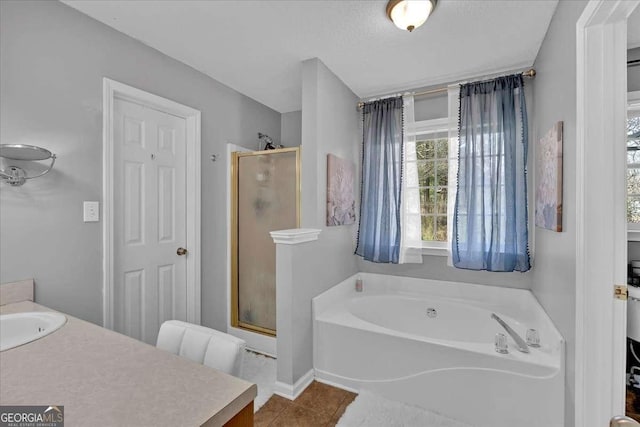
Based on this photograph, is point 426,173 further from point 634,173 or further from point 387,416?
point 387,416

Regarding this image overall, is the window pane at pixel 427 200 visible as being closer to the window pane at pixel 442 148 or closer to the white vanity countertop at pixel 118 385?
the window pane at pixel 442 148

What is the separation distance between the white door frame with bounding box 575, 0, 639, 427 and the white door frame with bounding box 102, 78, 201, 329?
2473mm

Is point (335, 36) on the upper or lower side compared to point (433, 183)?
upper

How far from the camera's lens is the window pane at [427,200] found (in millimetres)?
2827

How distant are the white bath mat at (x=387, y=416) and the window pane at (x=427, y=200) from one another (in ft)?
5.44

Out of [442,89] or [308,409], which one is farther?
[442,89]

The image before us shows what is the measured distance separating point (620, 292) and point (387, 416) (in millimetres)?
1377

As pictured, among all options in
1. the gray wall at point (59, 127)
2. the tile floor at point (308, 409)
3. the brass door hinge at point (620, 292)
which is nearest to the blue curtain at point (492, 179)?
the brass door hinge at point (620, 292)

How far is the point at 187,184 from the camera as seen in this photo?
243cm

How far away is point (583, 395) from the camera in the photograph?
1.28 m

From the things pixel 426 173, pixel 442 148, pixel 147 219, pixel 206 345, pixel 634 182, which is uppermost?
pixel 442 148

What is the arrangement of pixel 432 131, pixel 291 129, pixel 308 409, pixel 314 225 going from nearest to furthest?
pixel 308 409, pixel 314 225, pixel 432 131, pixel 291 129

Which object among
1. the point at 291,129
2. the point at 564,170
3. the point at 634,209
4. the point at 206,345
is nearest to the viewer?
the point at 206,345

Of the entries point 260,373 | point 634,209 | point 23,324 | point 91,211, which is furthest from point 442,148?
point 23,324
